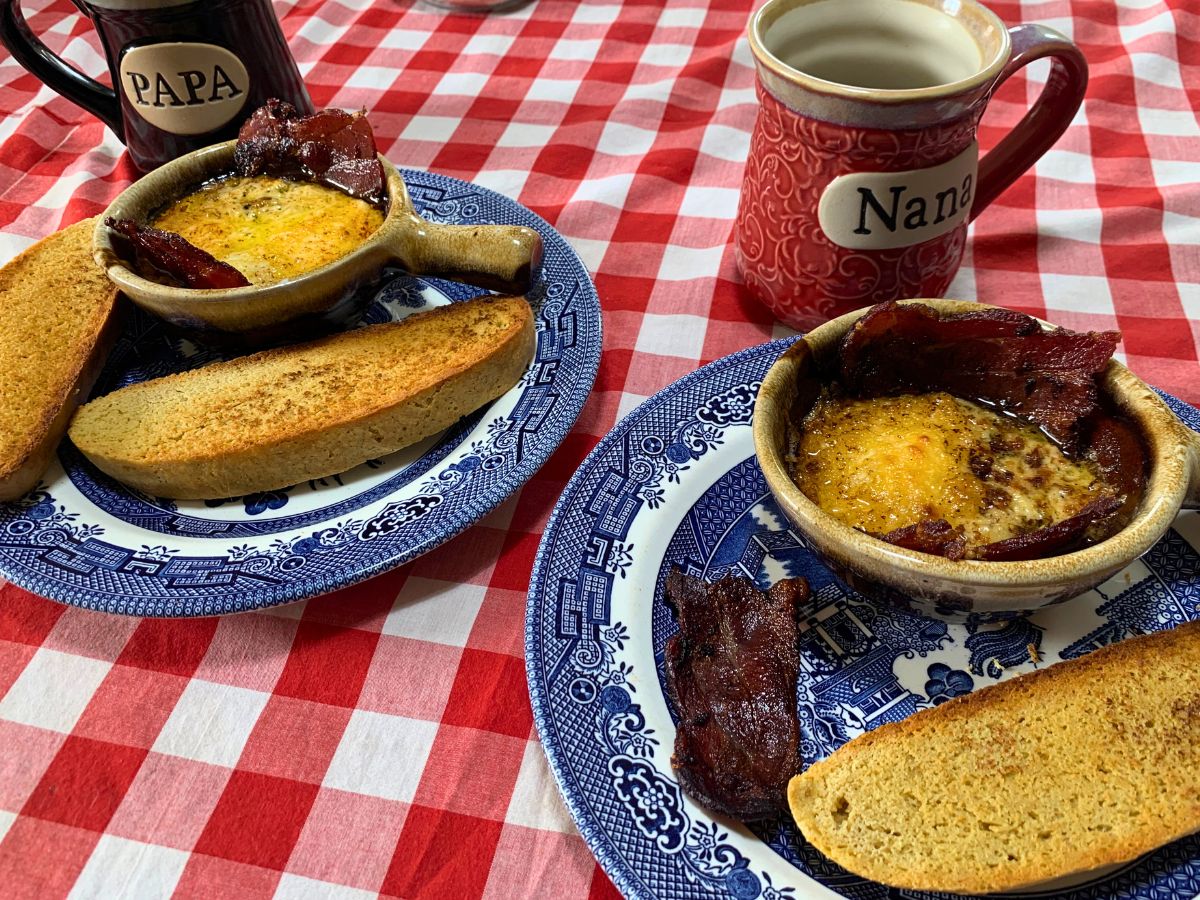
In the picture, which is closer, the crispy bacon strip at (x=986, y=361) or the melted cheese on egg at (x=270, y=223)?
the crispy bacon strip at (x=986, y=361)

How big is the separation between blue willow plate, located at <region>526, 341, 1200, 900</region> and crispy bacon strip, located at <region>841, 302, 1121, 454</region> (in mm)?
210

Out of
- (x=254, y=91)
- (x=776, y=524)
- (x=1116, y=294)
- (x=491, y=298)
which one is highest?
(x=254, y=91)

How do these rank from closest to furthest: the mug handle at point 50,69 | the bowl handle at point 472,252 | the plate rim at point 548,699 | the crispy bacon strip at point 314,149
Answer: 1. the plate rim at point 548,699
2. the bowl handle at point 472,252
3. the crispy bacon strip at point 314,149
4. the mug handle at point 50,69

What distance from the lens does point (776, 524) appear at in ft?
4.00

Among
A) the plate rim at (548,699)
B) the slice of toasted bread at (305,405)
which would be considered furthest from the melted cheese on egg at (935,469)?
the slice of toasted bread at (305,405)

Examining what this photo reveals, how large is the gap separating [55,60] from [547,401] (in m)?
1.34

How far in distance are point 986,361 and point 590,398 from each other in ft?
2.15

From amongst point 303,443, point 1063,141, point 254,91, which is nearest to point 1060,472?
point 303,443

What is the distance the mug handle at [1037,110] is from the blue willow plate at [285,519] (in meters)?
0.76

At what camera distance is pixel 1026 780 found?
90 centimetres

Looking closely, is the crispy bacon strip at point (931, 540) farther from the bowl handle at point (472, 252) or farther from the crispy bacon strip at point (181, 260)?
the crispy bacon strip at point (181, 260)

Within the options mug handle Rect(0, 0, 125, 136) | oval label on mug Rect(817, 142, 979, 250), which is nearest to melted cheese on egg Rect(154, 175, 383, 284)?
mug handle Rect(0, 0, 125, 136)

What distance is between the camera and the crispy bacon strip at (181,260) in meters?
1.38

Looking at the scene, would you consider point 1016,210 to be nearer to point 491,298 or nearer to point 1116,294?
point 1116,294
